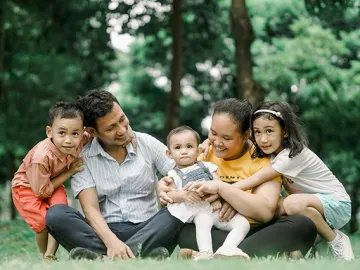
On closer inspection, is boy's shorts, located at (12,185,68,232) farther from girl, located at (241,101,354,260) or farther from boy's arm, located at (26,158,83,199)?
girl, located at (241,101,354,260)

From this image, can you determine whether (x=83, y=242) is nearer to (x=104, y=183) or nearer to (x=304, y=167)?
(x=104, y=183)

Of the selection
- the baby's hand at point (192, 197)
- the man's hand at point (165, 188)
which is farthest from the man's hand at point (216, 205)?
the man's hand at point (165, 188)

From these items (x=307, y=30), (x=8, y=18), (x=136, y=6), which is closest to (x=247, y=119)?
(x=136, y=6)

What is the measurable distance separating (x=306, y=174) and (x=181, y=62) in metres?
8.65

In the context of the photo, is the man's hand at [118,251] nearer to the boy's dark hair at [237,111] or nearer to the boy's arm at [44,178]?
the boy's arm at [44,178]

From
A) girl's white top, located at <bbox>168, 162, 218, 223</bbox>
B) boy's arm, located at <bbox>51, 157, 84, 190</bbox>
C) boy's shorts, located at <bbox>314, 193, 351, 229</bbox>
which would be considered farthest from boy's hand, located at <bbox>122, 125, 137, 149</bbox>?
boy's shorts, located at <bbox>314, 193, 351, 229</bbox>

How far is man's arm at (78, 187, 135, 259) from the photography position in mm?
5148

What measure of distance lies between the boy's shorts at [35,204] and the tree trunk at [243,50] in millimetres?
5065

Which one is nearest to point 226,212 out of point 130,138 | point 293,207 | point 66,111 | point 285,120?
point 293,207

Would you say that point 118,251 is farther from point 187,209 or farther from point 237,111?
point 237,111

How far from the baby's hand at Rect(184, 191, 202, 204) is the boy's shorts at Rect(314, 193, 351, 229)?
0.96 meters

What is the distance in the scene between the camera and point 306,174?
5402 millimetres

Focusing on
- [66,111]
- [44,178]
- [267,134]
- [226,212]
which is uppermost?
[66,111]

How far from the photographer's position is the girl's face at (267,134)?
17.3 feet
